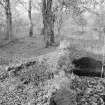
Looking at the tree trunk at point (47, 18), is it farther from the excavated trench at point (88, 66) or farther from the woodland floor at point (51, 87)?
the excavated trench at point (88, 66)

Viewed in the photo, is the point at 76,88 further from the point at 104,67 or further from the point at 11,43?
the point at 11,43

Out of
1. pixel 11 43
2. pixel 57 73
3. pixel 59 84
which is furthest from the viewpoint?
pixel 11 43

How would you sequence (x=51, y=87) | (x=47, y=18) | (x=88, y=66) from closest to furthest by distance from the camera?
(x=51, y=87) → (x=88, y=66) → (x=47, y=18)

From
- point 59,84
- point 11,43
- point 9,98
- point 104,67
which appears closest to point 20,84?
point 9,98

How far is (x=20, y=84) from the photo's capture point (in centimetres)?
449

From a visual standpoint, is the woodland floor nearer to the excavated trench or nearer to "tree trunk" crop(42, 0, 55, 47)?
the excavated trench

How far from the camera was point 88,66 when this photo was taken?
16.0ft

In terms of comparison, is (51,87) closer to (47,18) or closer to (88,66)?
(88,66)

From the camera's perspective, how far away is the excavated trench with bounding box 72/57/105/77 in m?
4.80

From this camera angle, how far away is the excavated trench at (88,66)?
4.80m

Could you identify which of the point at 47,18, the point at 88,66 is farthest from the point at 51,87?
the point at 47,18

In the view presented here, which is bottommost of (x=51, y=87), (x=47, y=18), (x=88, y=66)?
(x=51, y=87)

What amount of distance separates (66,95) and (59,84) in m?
0.36

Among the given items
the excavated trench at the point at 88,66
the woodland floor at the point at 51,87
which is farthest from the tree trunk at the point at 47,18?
the excavated trench at the point at 88,66
